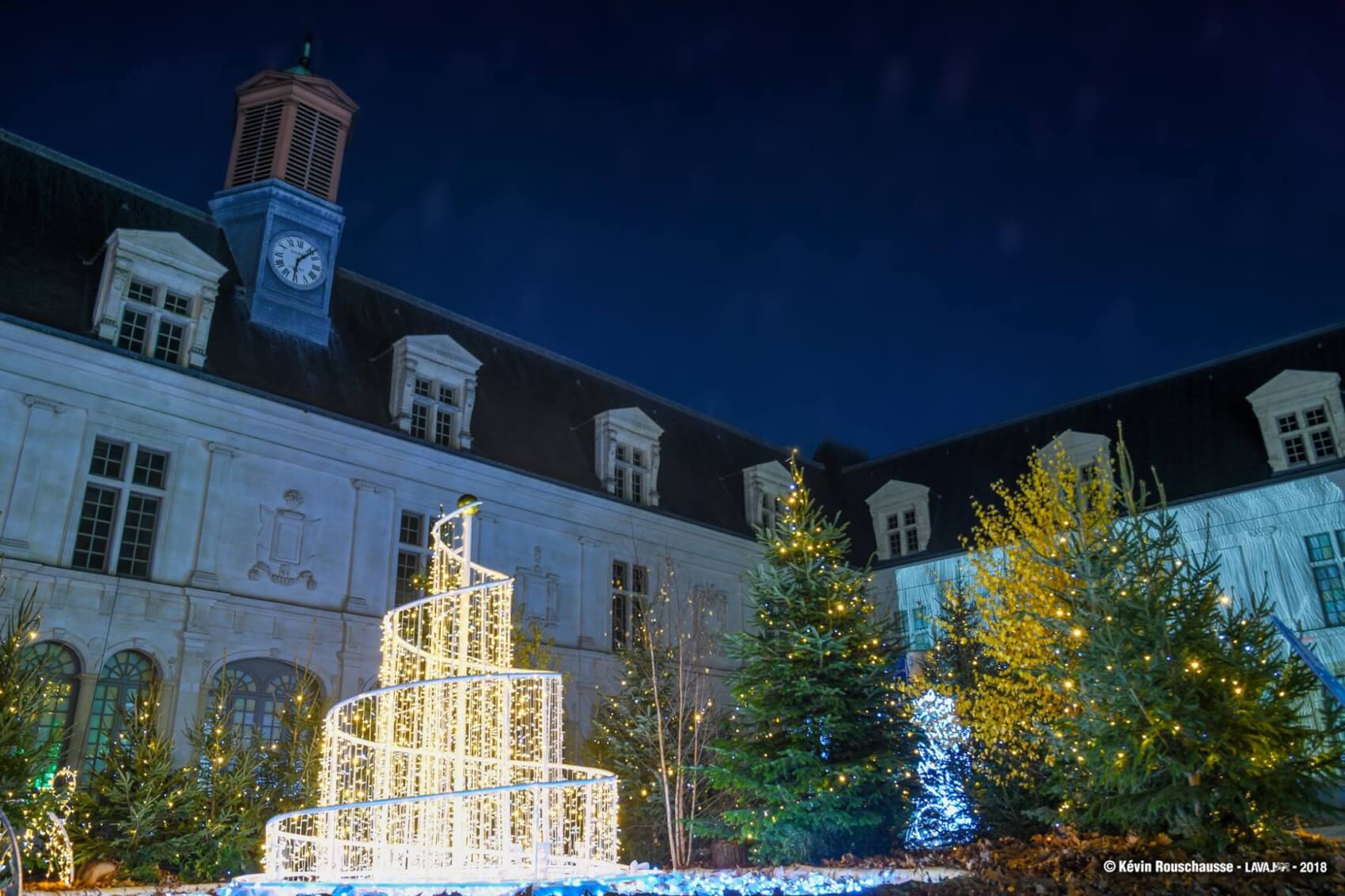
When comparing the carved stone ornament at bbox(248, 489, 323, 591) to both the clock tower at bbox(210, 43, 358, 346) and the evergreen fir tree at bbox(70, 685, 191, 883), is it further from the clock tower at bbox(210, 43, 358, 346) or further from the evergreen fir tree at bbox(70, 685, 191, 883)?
the clock tower at bbox(210, 43, 358, 346)

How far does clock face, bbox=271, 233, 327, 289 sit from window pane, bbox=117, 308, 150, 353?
152 inches

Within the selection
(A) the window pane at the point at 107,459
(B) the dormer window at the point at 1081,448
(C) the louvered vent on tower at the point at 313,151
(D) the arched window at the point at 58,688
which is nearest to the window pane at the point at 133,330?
(A) the window pane at the point at 107,459

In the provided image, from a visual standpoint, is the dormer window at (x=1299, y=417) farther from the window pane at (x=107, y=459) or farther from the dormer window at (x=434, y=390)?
the window pane at (x=107, y=459)

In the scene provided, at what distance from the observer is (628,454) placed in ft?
95.2

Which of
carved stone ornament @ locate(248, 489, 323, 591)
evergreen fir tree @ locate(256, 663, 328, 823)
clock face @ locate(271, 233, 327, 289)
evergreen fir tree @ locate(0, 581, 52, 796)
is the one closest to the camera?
evergreen fir tree @ locate(0, 581, 52, 796)

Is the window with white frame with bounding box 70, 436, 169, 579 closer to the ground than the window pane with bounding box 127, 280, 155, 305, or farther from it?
closer to the ground

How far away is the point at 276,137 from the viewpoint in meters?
24.8

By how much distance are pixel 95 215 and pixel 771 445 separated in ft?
81.2

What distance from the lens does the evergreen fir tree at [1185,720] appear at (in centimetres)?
1020

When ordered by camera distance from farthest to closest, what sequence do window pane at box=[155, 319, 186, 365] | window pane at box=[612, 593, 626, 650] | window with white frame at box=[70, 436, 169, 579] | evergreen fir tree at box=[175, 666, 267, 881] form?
window pane at box=[612, 593, 626, 650]
window pane at box=[155, 319, 186, 365]
window with white frame at box=[70, 436, 169, 579]
evergreen fir tree at box=[175, 666, 267, 881]

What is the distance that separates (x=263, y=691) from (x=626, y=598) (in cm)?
1034

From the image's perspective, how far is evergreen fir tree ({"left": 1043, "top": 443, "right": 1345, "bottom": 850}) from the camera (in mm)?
10203

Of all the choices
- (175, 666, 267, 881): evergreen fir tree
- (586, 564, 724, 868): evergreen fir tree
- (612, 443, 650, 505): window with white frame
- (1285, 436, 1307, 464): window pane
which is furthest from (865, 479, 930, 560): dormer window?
(175, 666, 267, 881): evergreen fir tree

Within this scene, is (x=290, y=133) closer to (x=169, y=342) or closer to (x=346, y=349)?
(x=346, y=349)
